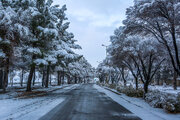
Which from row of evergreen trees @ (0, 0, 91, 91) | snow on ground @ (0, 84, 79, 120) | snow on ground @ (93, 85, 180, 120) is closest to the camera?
snow on ground @ (0, 84, 79, 120)

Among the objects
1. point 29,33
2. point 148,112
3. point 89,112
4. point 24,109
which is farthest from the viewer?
point 29,33

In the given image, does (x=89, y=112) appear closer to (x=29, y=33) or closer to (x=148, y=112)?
(x=148, y=112)

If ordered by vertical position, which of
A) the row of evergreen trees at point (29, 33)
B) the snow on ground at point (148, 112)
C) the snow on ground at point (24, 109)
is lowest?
the snow on ground at point (148, 112)

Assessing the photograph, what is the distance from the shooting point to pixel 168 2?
9.41 meters

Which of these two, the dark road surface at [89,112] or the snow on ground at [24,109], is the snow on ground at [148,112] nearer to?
the dark road surface at [89,112]

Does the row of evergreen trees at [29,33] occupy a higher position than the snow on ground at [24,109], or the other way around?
the row of evergreen trees at [29,33]

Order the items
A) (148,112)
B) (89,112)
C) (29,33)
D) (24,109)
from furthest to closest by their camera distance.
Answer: (29,33), (24,109), (148,112), (89,112)

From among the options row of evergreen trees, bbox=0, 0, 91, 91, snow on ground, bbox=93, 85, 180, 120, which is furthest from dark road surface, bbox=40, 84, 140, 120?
row of evergreen trees, bbox=0, 0, 91, 91

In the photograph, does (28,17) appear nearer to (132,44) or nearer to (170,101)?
(132,44)

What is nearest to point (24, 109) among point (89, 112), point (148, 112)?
point (89, 112)

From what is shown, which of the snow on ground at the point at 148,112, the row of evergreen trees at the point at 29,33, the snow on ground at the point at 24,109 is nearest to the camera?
the snow on ground at the point at 24,109

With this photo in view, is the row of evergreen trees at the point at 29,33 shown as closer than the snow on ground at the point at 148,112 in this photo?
No

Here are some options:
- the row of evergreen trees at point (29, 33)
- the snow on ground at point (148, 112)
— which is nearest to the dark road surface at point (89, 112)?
the snow on ground at point (148, 112)

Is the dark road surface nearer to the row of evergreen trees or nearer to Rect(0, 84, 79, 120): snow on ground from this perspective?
Rect(0, 84, 79, 120): snow on ground
